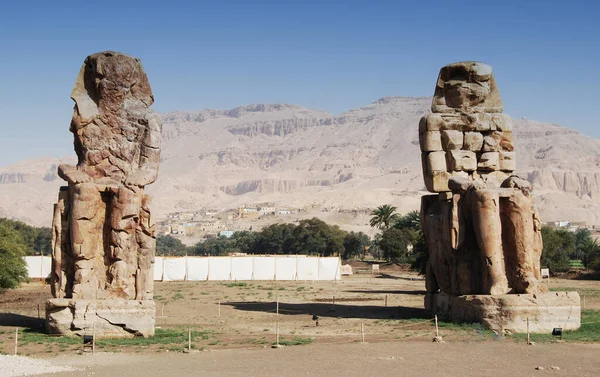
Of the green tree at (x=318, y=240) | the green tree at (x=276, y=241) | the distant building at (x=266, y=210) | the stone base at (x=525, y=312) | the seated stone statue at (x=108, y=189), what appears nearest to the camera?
the seated stone statue at (x=108, y=189)

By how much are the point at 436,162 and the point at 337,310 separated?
5.46m

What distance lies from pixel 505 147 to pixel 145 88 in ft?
28.3

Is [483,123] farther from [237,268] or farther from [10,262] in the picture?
[237,268]

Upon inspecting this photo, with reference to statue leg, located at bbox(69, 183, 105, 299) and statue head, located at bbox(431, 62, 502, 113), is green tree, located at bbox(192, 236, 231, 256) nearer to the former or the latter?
statue head, located at bbox(431, 62, 502, 113)

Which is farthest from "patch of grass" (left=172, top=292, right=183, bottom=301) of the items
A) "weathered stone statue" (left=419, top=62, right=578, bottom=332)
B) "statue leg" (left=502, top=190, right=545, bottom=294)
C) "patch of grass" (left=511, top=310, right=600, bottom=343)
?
"patch of grass" (left=511, top=310, right=600, bottom=343)

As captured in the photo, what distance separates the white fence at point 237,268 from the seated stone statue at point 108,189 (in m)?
27.6

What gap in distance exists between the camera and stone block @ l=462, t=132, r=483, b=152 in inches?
809

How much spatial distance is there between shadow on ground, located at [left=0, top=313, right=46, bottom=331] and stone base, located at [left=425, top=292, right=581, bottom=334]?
9.05 m

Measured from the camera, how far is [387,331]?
60.1 feet

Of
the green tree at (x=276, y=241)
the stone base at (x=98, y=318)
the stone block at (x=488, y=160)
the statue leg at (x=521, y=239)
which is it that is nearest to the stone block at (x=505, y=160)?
the stone block at (x=488, y=160)

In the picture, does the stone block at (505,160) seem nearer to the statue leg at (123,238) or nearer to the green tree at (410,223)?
the statue leg at (123,238)

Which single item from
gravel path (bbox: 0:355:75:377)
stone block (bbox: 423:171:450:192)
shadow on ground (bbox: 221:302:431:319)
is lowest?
gravel path (bbox: 0:355:75:377)

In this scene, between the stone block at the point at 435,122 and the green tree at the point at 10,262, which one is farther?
the green tree at the point at 10,262

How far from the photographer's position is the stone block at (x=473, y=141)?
2055 cm
